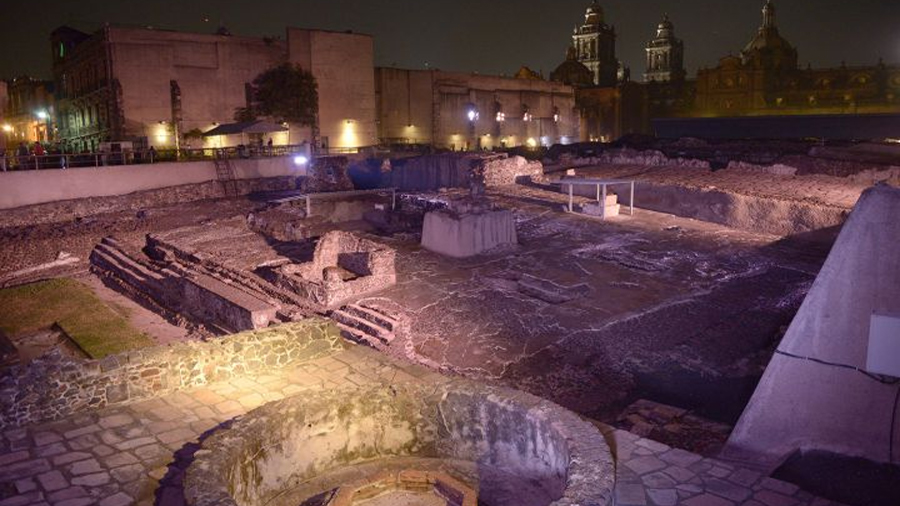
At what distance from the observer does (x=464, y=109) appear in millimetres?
45406

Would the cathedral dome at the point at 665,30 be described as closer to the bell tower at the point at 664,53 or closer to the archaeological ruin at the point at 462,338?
the bell tower at the point at 664,53

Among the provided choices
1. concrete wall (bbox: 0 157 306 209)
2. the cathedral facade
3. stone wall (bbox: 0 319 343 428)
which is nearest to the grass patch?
concrete wall (bbox: 0 157 306 209)

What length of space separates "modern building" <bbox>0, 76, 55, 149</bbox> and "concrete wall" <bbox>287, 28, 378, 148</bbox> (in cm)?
1916

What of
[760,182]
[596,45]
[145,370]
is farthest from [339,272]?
[596,45]

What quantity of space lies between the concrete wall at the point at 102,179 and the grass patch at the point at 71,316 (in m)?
4.62

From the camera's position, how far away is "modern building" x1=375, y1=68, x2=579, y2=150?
137ft

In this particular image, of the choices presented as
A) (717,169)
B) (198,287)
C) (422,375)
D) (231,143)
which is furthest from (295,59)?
(422,375)

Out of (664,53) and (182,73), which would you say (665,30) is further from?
(182,73)

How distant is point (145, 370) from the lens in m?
7.17

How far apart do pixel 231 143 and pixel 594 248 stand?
→ 2238 centimetres

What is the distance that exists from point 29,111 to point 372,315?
48303mm

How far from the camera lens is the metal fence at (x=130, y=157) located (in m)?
20.6

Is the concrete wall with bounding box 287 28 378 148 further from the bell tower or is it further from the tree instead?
the bell tower

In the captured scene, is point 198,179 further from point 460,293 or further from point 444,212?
point 460,293
